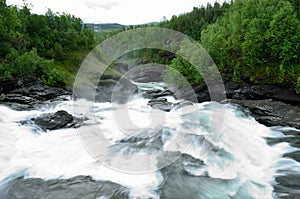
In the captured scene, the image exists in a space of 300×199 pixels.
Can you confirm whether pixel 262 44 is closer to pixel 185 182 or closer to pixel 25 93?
pixel 185 182

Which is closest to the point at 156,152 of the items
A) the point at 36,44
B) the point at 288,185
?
the point at 288,185

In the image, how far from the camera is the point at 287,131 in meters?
16.6

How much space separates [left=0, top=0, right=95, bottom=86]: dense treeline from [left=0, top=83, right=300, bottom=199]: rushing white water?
332 inches

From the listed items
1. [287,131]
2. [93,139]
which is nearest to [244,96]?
[287,131]

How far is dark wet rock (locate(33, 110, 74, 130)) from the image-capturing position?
15630mm

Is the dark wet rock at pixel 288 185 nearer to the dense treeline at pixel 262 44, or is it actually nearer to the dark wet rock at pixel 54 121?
the dark wet rock at pixel 54 121

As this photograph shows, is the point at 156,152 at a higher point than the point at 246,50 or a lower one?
lower

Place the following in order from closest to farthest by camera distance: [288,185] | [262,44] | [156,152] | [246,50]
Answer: [288,185]
[156,152]
[262,44]
[246,50]

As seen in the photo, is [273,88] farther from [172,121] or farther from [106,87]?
[106,87]

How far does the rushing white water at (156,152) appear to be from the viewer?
32.3 feet

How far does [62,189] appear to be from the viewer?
8.95 metres

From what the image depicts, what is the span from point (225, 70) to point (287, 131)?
12989 mm

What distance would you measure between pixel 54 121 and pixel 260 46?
20935 millimetres

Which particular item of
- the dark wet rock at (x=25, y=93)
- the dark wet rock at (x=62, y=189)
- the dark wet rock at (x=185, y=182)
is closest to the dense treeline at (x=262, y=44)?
the dark wet rock at (x=185, y=182)
